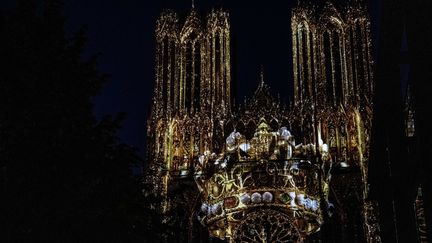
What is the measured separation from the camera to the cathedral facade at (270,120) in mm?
32500

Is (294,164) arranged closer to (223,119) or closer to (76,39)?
(223,119)

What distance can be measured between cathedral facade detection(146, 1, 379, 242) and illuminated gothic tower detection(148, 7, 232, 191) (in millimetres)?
54

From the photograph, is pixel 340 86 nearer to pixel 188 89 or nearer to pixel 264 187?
pixel 188 89

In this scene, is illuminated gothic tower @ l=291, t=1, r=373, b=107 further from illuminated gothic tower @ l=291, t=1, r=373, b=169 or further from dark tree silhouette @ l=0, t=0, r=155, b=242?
dark tree silhouette @ l=0, t=0, r=155, b=242

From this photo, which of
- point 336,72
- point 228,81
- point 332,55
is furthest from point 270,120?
point 332,55

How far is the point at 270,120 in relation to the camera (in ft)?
128

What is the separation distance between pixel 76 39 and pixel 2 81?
229 cm

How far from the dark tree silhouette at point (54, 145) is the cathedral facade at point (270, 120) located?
671 inches

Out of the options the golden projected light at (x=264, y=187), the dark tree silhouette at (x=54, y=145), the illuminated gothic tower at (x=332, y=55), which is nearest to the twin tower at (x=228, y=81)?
the illuminated gothic tower at (x=332, y=55)

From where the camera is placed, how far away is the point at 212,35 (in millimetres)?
40250

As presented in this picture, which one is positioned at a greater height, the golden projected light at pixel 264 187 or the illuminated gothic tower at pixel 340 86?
the illuminated gothic tower at pixel 340 86

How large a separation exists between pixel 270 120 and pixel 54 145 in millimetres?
27117

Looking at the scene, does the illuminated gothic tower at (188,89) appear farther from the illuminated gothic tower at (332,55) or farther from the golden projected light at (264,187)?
the golden projected light at (264,187)

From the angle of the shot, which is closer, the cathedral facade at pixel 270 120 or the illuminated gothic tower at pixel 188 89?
the cathedral facade at pixel 270 120
